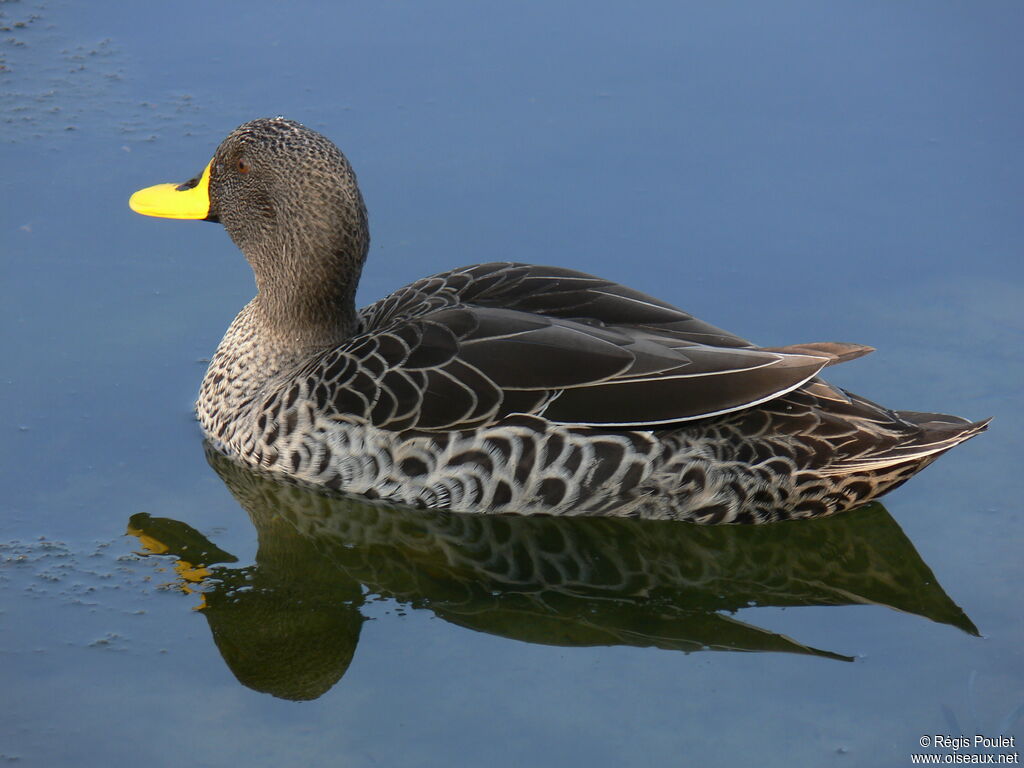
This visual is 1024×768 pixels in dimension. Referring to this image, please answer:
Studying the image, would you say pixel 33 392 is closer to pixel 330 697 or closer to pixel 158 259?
pixel 158 259

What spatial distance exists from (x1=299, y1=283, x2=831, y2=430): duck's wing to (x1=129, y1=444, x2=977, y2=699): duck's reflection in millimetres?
556

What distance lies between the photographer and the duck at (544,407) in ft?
22.3

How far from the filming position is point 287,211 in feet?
23.7

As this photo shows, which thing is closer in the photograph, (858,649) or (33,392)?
(858,649)

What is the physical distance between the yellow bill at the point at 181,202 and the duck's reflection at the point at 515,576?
4.51 ft

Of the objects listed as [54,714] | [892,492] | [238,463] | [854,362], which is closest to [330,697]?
[54,714]

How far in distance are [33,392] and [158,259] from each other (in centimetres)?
136

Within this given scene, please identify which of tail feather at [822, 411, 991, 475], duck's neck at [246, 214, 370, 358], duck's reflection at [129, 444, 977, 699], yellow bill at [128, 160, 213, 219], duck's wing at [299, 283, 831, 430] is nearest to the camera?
duck's reflection at [129, 444, 977, 699]

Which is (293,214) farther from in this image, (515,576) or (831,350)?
(831,350)

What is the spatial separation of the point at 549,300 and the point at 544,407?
2.12 ft

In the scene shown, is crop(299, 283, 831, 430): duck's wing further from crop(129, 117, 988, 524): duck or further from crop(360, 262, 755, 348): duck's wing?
crop(360, 262, 755, 348): duck's wing

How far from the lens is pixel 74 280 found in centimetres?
828

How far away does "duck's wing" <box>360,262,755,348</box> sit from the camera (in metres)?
7.12

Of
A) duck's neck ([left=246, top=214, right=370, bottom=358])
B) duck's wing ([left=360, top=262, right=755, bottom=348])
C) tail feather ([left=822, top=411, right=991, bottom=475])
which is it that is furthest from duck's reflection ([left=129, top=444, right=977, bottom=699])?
duck's wing ([left=360, top=262, right=755, bottom=348])
